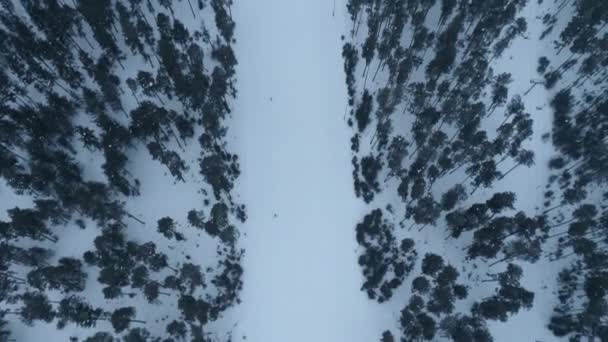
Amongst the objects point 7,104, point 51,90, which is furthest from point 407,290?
point 7,104

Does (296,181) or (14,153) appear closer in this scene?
(14,153)

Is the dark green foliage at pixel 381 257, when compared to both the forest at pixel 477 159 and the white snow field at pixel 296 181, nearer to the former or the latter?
the forest at pixel 477 159

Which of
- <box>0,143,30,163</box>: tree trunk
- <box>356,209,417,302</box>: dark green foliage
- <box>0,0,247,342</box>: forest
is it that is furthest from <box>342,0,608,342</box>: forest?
<box>0,143,30,163</box>: tree trunk

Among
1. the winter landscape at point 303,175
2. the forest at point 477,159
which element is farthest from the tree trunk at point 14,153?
the forest at point 477,159

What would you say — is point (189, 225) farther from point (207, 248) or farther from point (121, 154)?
point (121, 154)

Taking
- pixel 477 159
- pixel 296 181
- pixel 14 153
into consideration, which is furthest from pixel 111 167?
pixel 477 159

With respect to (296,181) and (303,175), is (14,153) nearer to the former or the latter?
(296,181)

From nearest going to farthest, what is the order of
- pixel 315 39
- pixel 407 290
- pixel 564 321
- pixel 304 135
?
pixel 564 321 → pixel 407 290 → pixel 304 135 → pixel 315 39
